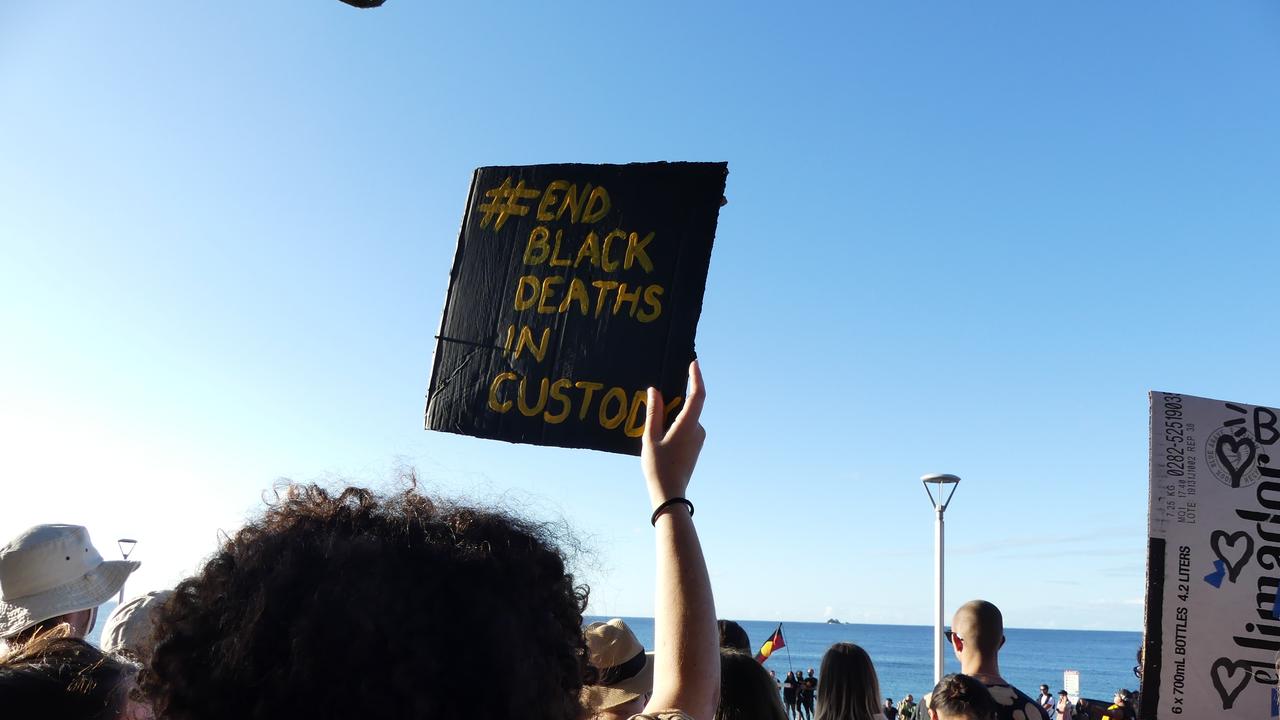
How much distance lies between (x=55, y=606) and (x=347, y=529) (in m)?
2.80

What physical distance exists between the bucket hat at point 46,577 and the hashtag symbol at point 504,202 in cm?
190

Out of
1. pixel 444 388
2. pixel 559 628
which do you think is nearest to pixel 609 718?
pixel 444 388

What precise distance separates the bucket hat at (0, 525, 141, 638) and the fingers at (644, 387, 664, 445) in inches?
94.4

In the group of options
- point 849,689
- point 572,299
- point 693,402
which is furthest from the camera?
point 849,689

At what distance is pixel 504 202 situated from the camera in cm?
358

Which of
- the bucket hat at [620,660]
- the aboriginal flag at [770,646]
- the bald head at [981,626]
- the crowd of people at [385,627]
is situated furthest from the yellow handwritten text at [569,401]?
the aboriginal flag at [770,646]

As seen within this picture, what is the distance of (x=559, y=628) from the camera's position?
1.23 metres

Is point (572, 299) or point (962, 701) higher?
point (572, 299)

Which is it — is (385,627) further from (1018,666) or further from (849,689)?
(1018,666)

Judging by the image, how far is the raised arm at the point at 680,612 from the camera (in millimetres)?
1574

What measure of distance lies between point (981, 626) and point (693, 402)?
13.2 ft

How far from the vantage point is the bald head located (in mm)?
5434

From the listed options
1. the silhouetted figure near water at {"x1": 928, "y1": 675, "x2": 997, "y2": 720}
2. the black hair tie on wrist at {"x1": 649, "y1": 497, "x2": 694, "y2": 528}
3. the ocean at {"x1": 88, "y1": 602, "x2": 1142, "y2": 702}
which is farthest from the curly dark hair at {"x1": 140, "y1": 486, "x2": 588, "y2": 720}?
A: the ocean at {"x1": 88, "y1": 602, "x2": 1142, "y2": 702}

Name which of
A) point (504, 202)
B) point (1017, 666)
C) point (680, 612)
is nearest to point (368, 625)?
point (680, 612)
